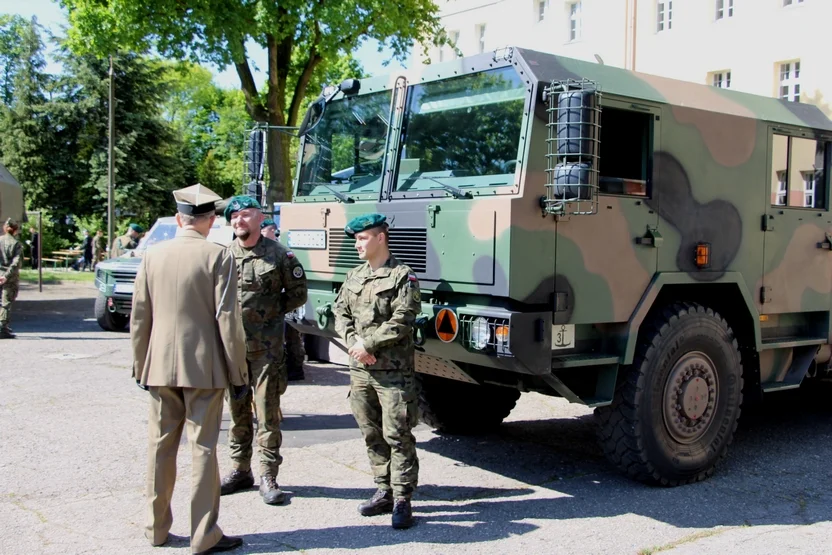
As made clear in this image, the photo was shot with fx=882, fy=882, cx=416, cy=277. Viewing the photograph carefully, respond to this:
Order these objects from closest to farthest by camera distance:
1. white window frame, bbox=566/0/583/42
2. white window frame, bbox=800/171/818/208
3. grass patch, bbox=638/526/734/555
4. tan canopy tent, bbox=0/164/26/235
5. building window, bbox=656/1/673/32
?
grass patch, bbox=638/526/734/555 → white window frame, bbox=800/171/818/208 → tan canopy tent, bbox=0/164/26/235 → building window, bbox=656/1/673/32 → white window frame, bbox=566/0/583/42

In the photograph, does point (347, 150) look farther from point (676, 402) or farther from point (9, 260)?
point (9, 260)

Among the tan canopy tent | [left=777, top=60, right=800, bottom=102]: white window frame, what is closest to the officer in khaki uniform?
the tan canopy tent

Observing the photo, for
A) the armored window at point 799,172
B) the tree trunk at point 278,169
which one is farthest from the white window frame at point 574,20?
the armored window at point 799,172

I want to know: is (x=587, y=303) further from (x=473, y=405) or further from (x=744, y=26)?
(x=744, y=26)

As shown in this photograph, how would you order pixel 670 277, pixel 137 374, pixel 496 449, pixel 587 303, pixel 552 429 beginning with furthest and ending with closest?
pixel 552 429 < pixel 496 449 < pixel 670 277 < pixel 587 303 < pixel 137 374

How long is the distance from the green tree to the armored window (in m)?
11.4

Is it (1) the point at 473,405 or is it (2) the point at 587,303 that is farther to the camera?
(1) the point at 473,405

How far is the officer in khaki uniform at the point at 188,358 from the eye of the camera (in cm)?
448

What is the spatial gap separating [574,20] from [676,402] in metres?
25.3

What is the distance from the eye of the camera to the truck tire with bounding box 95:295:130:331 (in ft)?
46.6

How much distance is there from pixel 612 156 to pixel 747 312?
1.64 m

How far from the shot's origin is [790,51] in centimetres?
2197

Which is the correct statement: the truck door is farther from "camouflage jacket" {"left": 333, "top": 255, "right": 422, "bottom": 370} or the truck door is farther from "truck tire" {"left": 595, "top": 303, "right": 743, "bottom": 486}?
"camouflage jacket" {"left": 333, "top": 255, "right": 422, "bottom": 370}

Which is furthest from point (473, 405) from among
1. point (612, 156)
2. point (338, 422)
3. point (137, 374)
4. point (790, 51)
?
point (790, 51)
